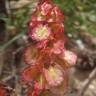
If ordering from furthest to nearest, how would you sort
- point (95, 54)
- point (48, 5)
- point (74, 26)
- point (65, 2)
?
point (95, 54) < point (74, 26) < point (65, 2) < point (48, 5)

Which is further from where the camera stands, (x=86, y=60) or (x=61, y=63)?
(x=86, y=60)

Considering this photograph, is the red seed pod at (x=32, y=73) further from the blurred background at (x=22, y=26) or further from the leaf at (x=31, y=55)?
the blurred background at (x=22, y=26)

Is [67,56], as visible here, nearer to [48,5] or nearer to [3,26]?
[48,5]

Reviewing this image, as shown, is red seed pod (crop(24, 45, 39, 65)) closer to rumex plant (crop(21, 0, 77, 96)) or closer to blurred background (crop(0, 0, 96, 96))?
rumex plant (crop(21, 0, 77, 96))

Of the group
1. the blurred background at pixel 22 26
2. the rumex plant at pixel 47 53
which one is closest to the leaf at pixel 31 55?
the rumex plant at pixel 47 53

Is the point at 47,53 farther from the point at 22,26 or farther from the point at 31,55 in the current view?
the point at 22,26

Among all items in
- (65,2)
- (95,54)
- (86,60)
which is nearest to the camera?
(65,2)

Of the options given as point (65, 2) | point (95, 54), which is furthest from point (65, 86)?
point (95, 54)

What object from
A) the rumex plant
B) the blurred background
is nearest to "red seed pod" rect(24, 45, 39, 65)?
the rumex plant
